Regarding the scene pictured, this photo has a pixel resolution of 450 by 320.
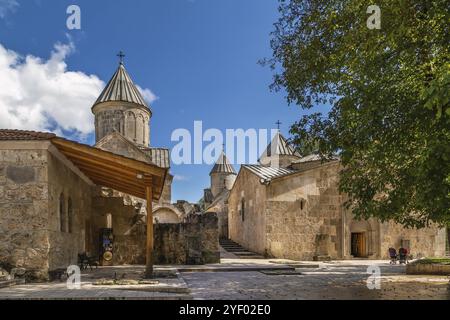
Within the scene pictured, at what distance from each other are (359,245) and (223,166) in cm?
3028

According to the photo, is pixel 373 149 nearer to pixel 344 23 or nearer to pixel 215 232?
pixel 344 23

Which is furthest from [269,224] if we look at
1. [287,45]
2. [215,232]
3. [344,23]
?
[344,23]

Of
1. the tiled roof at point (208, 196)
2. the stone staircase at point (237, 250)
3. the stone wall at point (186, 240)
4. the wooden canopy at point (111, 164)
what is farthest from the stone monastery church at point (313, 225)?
the tiled roof at point (208, 196)

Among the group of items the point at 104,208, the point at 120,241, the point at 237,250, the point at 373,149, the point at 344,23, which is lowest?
the point at 237,250

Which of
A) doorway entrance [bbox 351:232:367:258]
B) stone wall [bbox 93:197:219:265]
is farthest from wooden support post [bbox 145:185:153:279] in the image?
doorway entrance [bbox 351:232:367:258]

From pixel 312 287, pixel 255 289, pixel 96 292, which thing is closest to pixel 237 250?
pixel 312 287

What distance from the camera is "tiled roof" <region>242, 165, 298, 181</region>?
20.6 m

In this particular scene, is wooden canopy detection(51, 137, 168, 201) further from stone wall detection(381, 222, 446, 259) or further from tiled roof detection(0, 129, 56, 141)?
stone wall detection(381, 222, 446, 259)

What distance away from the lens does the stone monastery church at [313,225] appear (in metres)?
20.2

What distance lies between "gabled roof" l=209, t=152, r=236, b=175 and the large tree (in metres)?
Result: 39.9

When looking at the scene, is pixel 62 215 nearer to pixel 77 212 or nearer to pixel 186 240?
pixel 77 212

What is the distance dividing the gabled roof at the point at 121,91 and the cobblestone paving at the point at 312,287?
69.0ft

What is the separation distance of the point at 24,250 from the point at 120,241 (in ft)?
24.6

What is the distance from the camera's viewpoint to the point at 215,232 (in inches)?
663
